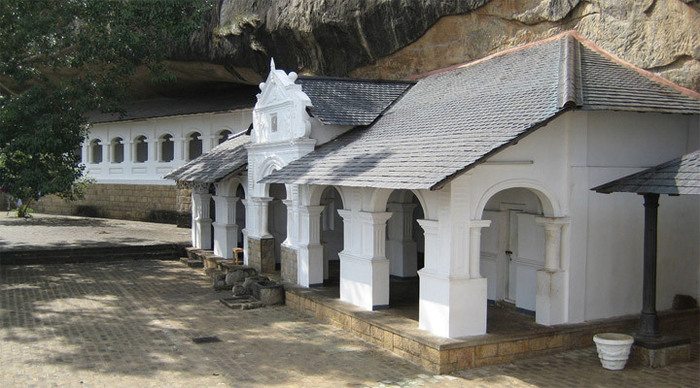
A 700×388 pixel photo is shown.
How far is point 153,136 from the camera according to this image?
31625 millimetres

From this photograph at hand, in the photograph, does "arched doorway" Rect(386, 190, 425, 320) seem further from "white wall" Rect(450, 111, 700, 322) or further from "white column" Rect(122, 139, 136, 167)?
"white column" Rect(122, 139, 136, 167)

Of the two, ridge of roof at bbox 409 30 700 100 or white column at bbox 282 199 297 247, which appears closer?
ridge of roof at bbox 409 30 700 100

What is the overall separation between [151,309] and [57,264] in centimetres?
788

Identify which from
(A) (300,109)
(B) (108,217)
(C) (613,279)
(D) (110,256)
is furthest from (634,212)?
(B) (108,217)

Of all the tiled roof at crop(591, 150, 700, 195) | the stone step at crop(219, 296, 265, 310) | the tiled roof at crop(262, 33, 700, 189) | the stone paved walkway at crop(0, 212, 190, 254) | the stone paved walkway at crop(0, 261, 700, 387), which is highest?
the tiled roof at crop(262, 33, 700, 189)

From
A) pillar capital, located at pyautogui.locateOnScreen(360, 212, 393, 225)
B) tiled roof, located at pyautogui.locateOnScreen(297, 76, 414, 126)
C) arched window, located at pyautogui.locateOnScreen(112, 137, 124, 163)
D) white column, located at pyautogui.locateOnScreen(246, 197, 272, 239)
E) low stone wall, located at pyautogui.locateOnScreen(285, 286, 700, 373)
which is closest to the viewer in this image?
low stone wall, located at pyautogui.locateOnScreen(285, 286, 700, 373)

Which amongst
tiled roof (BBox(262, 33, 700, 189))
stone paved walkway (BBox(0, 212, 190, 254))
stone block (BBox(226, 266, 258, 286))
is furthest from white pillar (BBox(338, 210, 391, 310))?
stone paved walkway (BBox(0, 212, 190, 254))

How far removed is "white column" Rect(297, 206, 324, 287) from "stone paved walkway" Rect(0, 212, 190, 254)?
9.82 m

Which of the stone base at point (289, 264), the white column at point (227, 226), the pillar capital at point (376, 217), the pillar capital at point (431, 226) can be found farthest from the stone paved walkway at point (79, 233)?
the pillar capital at point (431, 226)

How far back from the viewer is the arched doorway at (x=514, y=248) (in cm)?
1147

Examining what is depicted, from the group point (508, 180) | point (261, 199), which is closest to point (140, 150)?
point (261, 199)

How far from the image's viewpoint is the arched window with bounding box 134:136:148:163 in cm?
3275

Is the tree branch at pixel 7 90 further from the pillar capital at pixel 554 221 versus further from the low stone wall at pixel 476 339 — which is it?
the pillar capital at pixel 554 221

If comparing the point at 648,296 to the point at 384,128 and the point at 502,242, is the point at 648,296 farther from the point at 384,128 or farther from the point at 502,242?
the point at 384,128
